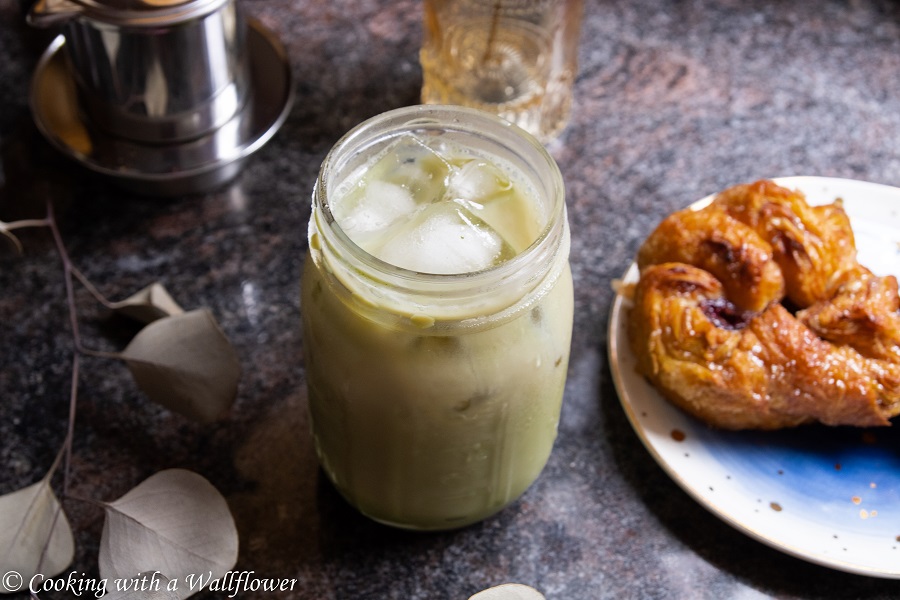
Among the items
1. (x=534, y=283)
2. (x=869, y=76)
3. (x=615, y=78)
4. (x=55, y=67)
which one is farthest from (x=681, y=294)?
(x=55, y=67)

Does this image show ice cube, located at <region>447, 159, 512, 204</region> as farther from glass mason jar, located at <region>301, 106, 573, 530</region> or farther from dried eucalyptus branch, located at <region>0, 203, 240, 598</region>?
dried eucalyptus branch, located at <region>0, 203, 240, 598</region>

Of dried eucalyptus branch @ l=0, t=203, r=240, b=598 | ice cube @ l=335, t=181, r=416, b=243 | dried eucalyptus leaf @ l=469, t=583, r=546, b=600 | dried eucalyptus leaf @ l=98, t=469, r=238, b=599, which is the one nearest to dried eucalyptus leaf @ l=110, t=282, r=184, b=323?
dried eucalyptus branch @ l=0, t=203, r=240, b=598

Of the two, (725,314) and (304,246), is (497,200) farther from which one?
(304,246)

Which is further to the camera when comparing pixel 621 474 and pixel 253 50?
pixel 253 50

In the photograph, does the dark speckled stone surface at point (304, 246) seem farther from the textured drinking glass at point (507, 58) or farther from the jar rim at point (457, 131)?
the jar rim at point (457, 131)

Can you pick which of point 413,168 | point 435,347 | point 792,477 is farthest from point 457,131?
point 792,477

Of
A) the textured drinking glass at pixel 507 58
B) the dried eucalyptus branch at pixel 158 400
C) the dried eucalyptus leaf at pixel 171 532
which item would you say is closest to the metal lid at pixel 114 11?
the dried eucalyptus branch at pixel 158 400

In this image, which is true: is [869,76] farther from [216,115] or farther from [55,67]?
[55,67]
